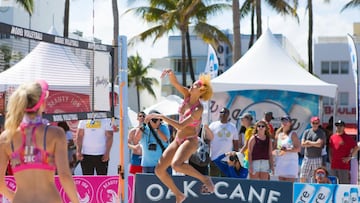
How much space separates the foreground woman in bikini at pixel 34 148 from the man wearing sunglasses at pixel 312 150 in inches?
336

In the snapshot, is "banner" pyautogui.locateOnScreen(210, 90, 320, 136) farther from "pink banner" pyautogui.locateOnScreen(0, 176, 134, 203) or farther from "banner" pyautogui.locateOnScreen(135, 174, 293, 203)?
"pink banner" pyautogui.locateOnScreen(0, 176, 134, 203)

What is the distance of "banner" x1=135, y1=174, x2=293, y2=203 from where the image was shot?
34.0 ft

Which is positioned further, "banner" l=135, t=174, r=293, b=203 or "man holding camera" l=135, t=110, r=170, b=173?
"man holding camera" l=135, t=110, r=170, b=173

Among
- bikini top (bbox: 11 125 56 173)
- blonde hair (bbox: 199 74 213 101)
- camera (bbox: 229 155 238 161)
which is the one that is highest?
blonde hair (bbox: 199 74 213 101)

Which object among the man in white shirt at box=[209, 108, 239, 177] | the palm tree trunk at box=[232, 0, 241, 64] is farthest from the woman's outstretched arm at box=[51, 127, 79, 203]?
the palm tree trunk at box=[232, 0, 241, 64]

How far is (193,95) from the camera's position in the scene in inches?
334

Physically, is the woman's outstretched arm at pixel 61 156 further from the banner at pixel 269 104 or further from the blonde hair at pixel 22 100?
the banner at pixel 269 104

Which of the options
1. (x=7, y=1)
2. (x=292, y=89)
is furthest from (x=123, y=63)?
(x=7, y=1)

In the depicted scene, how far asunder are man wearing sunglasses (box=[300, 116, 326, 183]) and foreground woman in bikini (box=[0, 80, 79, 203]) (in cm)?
853

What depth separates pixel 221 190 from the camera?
10.5 meters

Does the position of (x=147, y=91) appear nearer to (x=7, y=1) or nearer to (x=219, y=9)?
(x=7, y=1)

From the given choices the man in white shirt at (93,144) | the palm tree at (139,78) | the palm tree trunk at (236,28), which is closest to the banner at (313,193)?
the man in white shirt at (93,144)

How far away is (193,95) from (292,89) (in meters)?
8.41

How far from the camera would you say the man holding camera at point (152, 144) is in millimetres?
11398
